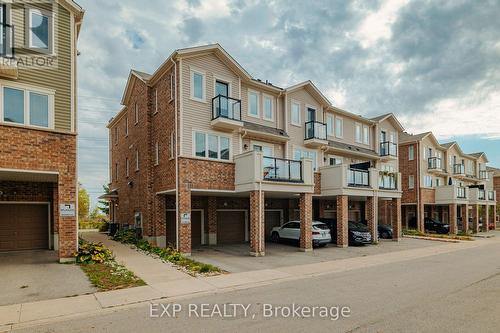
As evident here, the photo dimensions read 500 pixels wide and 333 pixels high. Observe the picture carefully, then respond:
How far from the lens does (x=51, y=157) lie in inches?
494

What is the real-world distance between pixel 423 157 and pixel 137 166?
2774 cm

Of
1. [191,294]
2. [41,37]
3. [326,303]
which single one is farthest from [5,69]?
[326,303]

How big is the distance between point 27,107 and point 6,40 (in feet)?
8.01

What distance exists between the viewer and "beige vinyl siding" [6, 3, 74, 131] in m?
12.3

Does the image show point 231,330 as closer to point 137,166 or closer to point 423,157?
point 137,166

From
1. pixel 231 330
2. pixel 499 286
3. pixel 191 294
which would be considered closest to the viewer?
pixel 231 330

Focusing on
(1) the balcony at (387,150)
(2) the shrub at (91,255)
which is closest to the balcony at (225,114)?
(2) the shrub at (91,255)

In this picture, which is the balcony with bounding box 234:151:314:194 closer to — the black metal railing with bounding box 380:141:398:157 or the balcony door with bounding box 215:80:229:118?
the balcony door with bounding box 215:80:229:118

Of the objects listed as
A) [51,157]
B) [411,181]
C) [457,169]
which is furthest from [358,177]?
[457,169]

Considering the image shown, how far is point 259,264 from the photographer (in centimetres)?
1370

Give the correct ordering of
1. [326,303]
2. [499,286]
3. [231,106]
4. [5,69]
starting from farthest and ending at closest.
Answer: [231,106], [5,69], [499,286], [326,303]

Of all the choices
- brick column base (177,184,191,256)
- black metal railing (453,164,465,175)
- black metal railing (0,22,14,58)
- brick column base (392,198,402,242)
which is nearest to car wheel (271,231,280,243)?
brick column base (177,184,191,256)

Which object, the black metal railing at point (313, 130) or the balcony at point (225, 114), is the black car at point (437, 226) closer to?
the black metal railing at point (313, 130)

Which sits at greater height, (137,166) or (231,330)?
(137,166)
